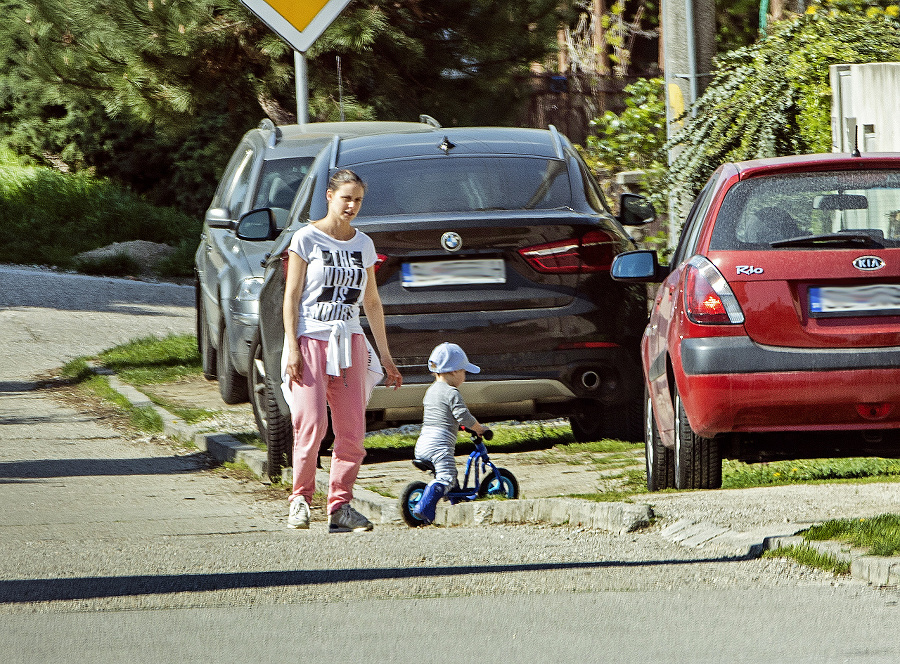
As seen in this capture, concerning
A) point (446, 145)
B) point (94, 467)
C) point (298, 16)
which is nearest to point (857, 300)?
point (446, 145)

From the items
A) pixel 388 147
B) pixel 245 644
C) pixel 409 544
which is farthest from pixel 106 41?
pixel 245 644

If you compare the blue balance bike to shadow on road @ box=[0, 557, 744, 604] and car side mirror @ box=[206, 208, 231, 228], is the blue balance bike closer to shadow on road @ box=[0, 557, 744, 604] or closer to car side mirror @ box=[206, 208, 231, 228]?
shadow on road @ box=[0, 557, 744, 604]

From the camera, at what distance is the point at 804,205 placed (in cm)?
643

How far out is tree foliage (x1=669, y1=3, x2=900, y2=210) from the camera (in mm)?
10297

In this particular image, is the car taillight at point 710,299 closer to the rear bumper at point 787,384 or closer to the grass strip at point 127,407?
the rear bumper at point 787,384

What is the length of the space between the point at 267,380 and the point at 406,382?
31.5 inches

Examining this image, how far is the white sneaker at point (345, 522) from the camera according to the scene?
669 centimetres

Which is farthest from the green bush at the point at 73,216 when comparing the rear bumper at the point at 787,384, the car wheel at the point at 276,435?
the rear bumper at the point at 787,384

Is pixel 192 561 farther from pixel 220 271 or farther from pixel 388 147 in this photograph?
pixel 220 271

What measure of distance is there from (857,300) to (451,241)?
2.30m

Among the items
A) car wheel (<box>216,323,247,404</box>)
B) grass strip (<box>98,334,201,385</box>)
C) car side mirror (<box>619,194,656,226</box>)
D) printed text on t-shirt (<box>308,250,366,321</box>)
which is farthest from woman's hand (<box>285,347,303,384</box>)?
grass strip (<box>98,334,201,385</box>)

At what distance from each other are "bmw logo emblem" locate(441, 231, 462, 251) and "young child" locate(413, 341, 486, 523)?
57cm

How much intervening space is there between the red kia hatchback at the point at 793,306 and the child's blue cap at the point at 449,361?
120 cm

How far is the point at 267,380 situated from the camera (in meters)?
8.00
